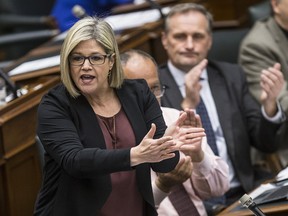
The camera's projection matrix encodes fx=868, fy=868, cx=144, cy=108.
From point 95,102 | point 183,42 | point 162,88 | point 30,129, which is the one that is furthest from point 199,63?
point 95,102

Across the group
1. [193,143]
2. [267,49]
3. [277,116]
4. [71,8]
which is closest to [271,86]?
[277,116]

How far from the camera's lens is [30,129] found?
232 cm

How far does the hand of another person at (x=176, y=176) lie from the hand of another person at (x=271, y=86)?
536 mm

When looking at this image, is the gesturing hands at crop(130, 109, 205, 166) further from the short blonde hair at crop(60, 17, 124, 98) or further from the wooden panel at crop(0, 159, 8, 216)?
the wooden panel at crop(0, 159, 8, 216)

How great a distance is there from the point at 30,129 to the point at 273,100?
0.70 meters

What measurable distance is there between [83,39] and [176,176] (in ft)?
1.42

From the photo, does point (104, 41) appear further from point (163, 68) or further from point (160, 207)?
point (163, 68)

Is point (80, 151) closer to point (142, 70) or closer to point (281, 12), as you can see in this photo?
point (142, 70)

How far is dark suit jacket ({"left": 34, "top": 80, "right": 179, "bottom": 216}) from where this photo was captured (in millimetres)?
1717

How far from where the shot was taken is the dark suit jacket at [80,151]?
5.63 ft

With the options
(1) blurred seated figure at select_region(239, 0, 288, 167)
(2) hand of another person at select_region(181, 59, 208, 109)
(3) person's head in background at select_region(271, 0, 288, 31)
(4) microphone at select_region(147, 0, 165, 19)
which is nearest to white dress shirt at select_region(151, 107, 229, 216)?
(2) hand of another person at select_region(181, 59, 208, 109)

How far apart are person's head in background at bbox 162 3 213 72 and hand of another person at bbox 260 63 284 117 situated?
22cm

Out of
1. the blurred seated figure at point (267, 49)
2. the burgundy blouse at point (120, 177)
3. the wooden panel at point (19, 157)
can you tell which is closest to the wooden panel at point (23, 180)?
the wooden panel at point (19, 157)

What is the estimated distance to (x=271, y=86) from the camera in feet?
8.04
